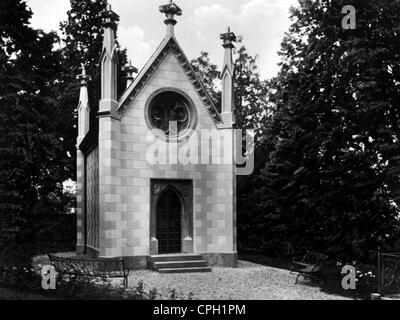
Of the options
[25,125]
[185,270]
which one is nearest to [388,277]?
[185,270]

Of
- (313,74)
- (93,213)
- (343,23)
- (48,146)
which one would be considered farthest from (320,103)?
(48,146)

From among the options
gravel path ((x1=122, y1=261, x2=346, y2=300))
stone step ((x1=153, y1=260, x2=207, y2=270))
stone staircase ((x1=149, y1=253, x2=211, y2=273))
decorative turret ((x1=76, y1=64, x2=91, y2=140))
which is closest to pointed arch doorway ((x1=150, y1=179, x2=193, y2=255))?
stone staircase ((x1=149, y1=253, x2=211, y2=273))

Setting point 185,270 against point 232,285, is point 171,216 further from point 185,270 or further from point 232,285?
point 232,285

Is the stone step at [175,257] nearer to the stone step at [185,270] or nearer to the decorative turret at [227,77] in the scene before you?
the stone step at [185,270]

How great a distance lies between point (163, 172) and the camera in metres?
16.9

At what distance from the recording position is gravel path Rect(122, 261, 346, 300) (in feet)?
38.1

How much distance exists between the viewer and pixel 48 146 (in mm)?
22859

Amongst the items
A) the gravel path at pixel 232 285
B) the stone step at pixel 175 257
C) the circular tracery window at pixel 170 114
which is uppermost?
the circular tracery window at pixel 170 114

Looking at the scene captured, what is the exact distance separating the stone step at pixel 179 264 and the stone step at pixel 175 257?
26 centimetres

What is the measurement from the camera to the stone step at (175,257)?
1606 cm

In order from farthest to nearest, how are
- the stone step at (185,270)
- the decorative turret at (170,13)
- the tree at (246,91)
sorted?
the tree at (246,91)
the decorative turret at (170,13)
the stone step at (185,270)

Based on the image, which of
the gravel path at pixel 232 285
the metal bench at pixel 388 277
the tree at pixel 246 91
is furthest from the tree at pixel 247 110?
the metal bench at pixel 388 277
